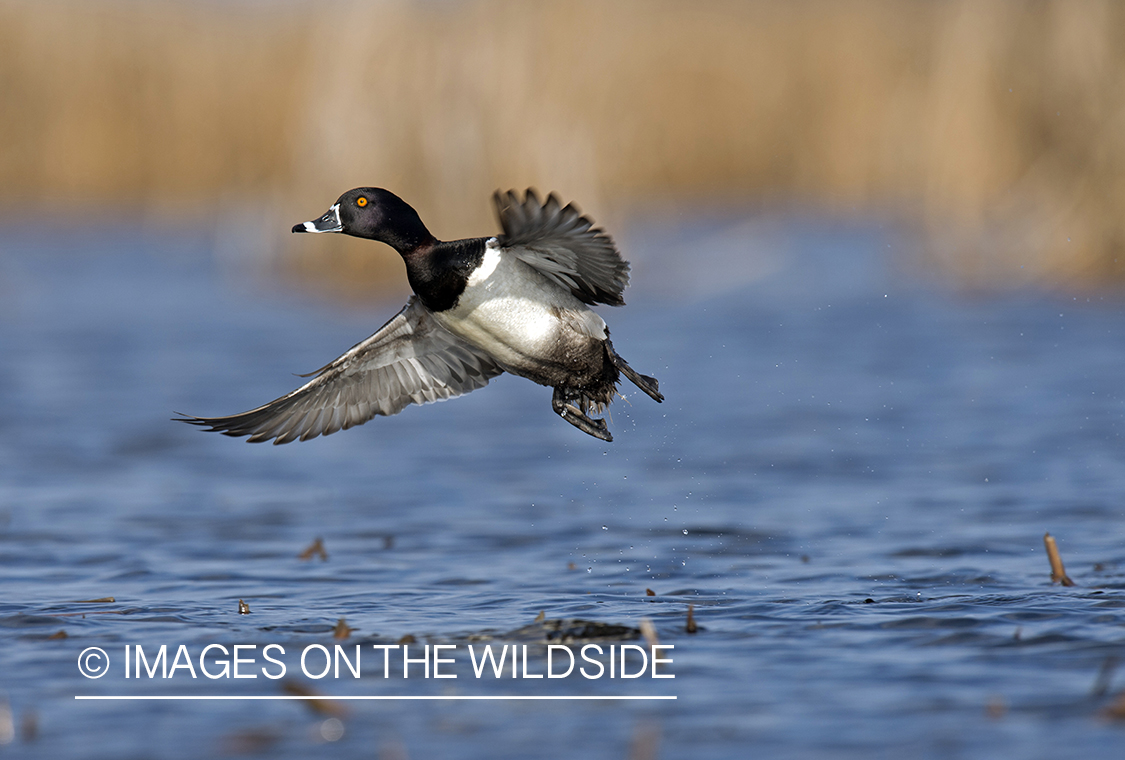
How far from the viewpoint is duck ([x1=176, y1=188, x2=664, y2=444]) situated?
540cm

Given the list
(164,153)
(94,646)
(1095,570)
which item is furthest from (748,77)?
(94,646)

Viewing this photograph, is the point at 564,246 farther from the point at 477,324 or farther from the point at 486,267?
the point at 477,324

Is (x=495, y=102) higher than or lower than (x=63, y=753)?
higher

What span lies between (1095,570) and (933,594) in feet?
2.87

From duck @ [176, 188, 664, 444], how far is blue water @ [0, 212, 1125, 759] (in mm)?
796

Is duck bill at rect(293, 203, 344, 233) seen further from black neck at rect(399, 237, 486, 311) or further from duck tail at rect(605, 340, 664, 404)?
duck tail at rect(605, 340, 664, 404)

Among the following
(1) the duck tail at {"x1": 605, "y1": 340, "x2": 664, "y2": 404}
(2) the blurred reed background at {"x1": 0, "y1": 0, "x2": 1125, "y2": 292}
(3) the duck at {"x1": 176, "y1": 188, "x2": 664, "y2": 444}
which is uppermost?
(2) the blurred reed background at {"x1": 0, "y1": 0, "x2": 1125, "y2": 292}

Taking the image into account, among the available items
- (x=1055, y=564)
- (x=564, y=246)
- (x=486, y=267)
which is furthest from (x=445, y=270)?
(x=1055, y=564)

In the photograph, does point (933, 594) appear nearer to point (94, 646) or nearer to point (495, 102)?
point (94, 646)

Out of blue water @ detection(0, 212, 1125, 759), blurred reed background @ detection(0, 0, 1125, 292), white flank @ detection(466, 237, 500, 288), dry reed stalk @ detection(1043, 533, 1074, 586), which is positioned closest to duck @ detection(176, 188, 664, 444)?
white flank @ detection(466, 237, 500, 288)

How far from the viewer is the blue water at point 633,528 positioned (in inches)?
176

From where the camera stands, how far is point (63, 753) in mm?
4215

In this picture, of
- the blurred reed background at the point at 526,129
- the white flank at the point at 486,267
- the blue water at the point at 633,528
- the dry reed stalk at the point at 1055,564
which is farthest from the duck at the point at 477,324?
the blurred reed background at the point at 526,129

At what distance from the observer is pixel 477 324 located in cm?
558
